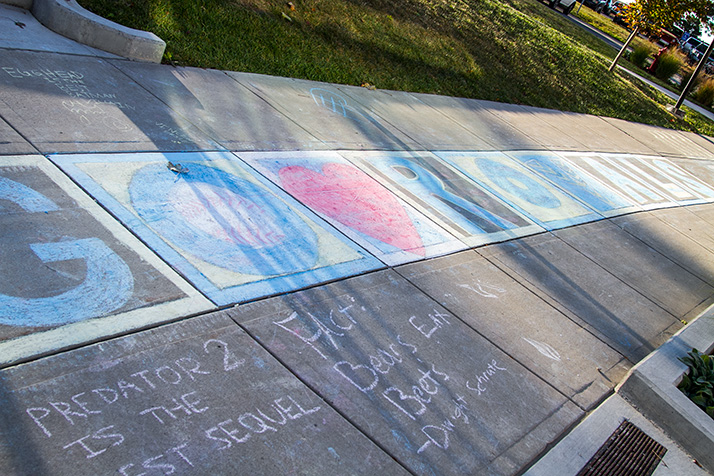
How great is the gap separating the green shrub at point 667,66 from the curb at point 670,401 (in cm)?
2221

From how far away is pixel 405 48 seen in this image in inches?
440

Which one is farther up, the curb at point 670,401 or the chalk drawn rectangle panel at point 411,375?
the curb at point 670,401

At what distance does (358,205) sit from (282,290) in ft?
6.14

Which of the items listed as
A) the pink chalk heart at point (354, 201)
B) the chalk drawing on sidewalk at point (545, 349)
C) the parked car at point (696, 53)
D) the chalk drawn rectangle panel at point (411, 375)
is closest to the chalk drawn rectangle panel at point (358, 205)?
the pink chalk heart at point (354, 201)

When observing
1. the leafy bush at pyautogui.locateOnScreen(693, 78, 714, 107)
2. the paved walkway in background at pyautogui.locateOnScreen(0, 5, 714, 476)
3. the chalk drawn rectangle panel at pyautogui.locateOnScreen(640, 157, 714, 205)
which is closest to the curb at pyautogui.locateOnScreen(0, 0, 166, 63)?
the paved walkway in background at pyautogui.locateOnScreen(0, 5, 714, 476)

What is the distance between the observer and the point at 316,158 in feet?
20.7

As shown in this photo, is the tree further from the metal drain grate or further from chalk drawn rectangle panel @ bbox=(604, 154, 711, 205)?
the metal drain grate

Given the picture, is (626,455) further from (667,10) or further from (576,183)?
(667,10)

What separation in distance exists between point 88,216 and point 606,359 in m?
4.15

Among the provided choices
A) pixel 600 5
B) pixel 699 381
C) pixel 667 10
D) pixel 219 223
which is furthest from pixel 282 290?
pixel 600 5

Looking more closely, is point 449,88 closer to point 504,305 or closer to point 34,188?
point 504,305

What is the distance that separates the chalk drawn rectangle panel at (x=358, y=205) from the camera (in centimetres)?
525

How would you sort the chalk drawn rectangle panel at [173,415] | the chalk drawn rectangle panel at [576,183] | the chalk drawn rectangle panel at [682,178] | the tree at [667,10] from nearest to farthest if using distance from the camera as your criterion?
the chalk drawn rectangle panel at [173,415]
the chalk drawn rectangle panel at [576,183]
the chalk drawn rectangle panel at [682,178]
the tree at [667,10]

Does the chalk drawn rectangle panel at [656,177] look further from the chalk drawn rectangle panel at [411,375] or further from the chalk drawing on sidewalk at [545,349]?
the chalk drawn rectangle panel at [411,375]
